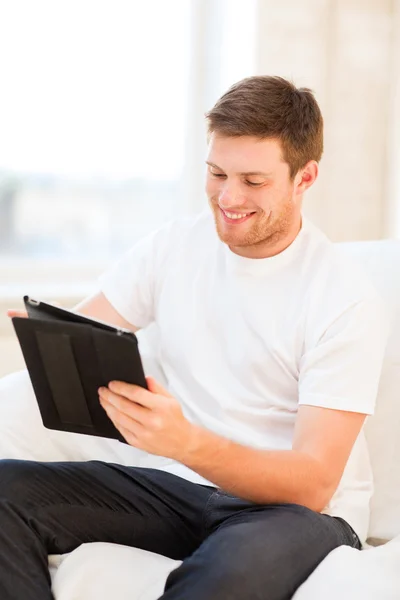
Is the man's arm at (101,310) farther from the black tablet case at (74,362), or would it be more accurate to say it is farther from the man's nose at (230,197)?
the black tablet case at (74,362)

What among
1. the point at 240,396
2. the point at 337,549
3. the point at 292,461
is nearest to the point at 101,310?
the point at 240,396

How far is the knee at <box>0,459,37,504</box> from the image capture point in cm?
143

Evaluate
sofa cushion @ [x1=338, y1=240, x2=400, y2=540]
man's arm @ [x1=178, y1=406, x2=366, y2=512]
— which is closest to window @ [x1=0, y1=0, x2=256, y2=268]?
sofa cushion @ [x1=338, y1=240, x2=400, y2=540]

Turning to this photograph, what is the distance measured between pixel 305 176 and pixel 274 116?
14 cm

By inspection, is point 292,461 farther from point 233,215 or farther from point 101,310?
point 101,310

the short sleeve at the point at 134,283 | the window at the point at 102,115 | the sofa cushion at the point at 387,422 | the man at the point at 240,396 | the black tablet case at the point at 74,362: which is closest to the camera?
the black tablet case at the point at 74,362

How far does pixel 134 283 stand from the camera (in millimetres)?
1779

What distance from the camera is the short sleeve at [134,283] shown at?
1780 mm

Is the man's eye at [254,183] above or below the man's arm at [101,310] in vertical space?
above

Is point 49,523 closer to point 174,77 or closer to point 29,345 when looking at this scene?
point 29,345

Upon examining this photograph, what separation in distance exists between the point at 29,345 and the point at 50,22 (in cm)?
172

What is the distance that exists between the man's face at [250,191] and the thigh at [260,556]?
1.73 ft

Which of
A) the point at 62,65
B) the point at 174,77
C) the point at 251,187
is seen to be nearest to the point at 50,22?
the point at 62,65

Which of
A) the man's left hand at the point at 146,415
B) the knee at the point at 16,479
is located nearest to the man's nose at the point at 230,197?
the man's left hand at the point at 146,415
